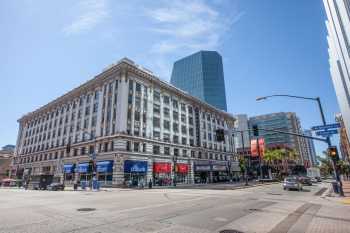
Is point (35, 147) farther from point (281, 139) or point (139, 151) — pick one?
point (281, 139)

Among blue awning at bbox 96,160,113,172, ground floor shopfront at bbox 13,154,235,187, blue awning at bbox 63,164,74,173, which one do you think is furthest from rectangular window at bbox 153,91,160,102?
blue awning at bbox 63,164,74,173

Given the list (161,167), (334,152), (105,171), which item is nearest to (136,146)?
(105,171)

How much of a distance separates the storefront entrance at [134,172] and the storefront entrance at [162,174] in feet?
9.79

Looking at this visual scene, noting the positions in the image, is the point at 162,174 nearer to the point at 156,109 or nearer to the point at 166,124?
the point at 166,124

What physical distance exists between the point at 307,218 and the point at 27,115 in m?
86.0

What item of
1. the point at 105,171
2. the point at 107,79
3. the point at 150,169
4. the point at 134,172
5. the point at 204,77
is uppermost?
the point at 204,77

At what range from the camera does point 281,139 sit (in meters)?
145

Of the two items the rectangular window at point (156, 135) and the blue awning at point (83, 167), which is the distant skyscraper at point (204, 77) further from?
the blue awning at point (83, 167)

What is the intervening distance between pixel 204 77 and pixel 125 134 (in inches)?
3733

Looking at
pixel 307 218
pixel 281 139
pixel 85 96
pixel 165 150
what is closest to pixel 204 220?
pixel 307 218

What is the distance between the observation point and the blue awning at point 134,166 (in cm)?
3900

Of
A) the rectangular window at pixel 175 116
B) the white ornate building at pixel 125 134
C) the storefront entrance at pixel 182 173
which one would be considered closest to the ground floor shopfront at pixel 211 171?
the white ornate building at pixel 125 134

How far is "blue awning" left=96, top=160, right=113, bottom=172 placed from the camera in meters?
39.1

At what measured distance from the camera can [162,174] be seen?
46.6m
